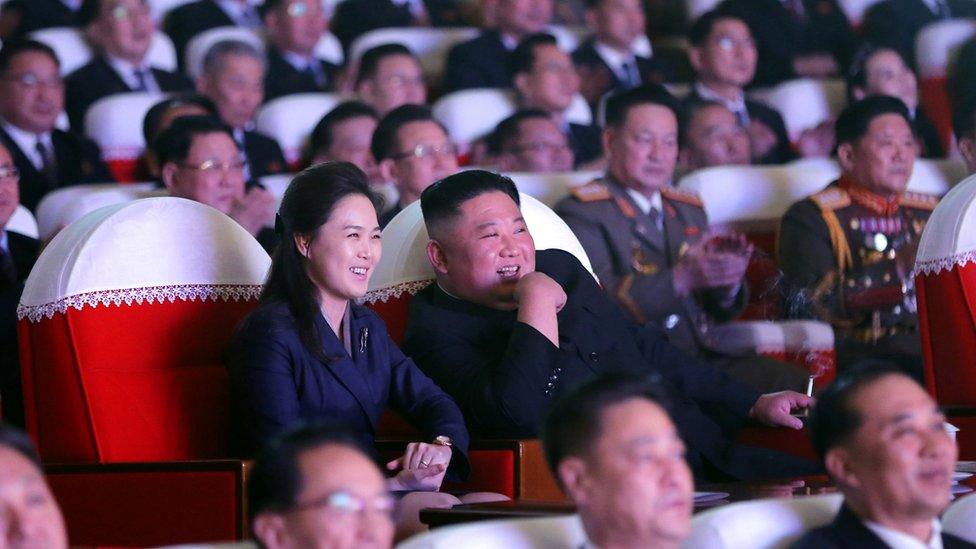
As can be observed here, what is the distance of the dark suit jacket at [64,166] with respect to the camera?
Result: 4.88m

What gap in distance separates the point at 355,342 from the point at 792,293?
5.43ft

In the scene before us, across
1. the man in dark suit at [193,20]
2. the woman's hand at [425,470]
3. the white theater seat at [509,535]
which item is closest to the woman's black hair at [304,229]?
the woman's hand at [425,470]

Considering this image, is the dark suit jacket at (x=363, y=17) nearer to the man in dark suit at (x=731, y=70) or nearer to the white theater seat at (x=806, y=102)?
the man in dark suit at (x=731, y=70)

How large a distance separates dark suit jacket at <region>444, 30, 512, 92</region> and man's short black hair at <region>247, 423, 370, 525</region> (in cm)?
432

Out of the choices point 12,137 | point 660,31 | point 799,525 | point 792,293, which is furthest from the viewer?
point 660,31

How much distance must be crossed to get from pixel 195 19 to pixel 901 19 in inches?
114

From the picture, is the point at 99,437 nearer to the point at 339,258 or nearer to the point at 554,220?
the point at 339,258


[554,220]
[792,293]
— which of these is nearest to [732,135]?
[792,293]

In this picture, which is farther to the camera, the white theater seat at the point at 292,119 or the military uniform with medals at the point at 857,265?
the white theater seat at the point at 292,119

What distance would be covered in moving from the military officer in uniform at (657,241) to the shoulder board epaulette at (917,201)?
1.80 feet

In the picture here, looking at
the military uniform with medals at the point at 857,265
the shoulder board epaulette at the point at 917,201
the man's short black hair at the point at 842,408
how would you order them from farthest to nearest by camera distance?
the shoulder board epaulette at the point at 917,201 < the military uniform with medals at the point at 857,265 < the man's short black hair at the point at 842,408

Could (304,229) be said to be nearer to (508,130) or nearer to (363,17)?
(508,130)

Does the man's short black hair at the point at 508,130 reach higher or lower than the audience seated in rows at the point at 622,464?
higher

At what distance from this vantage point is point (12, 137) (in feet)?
16.2
